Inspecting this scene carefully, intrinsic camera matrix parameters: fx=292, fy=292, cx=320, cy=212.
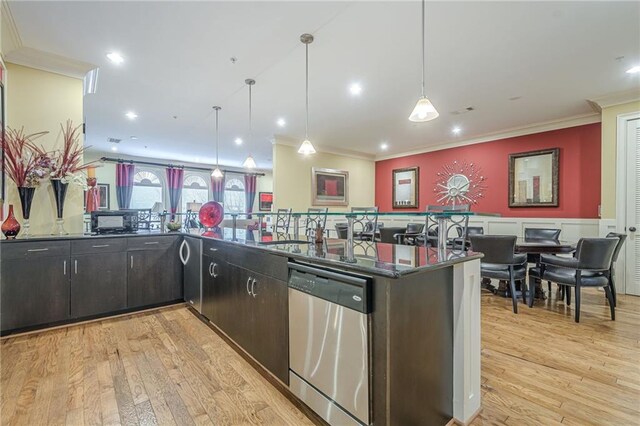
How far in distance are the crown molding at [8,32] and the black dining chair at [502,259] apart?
16.9 ft

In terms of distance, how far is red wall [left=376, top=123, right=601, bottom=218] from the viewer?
5137mm

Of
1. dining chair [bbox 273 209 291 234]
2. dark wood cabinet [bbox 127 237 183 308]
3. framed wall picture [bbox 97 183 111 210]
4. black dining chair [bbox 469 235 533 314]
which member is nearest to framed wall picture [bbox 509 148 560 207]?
black dining chair [bbox 469 235 533 314]

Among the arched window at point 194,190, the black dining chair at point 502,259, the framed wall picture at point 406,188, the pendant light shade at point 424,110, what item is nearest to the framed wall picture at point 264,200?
the arched window at point 194,190

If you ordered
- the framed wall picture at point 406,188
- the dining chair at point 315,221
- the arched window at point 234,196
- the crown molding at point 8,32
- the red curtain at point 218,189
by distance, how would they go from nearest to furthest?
the crown molding at point 8,32 < the dining chair at point 315,221 < the framed wall picture at point 406,188 < the red curtain at point 218,189 < the arched window at point 234,196

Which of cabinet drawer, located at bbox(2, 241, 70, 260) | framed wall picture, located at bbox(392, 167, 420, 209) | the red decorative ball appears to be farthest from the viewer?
framed wall picture, located at bbox(392, 167, 420, 209)

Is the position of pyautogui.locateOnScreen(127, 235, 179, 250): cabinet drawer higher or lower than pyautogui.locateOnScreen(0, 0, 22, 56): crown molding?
lower

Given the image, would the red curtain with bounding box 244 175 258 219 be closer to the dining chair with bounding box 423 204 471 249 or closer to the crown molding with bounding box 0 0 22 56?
the dining chair with bounding box 423 204 471 249

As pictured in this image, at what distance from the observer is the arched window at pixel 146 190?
29.4ft

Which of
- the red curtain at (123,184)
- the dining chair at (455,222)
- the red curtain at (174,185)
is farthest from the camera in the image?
the red curtain at (174,185)

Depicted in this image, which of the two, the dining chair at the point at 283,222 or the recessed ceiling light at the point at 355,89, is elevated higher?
the recessed ceiling light at the point at 355,89

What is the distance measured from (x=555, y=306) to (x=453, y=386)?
3.02 m

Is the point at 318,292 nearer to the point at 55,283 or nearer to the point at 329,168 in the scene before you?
the point at 55,283

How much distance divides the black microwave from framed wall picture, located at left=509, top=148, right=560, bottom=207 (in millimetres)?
6756

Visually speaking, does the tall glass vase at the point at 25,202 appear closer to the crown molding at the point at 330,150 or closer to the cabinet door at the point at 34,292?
the cabinet door at the point at 34,292
